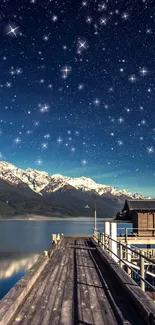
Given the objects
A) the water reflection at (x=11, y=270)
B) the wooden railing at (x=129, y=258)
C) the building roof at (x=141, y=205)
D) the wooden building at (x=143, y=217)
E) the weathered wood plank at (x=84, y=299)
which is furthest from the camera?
the water reflection at (x=11, y=270)

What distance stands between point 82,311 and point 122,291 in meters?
2.53

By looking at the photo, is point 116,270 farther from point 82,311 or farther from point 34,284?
point 82,311

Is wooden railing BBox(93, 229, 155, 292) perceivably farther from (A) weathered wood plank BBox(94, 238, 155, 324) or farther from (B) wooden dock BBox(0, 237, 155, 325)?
(B) wooden dock BBox(0, 237, 155, 325)

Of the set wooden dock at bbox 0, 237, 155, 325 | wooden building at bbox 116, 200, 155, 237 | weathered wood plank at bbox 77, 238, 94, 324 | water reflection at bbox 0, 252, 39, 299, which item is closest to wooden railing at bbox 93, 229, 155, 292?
wooden dock at bbox 0, 237, 155, 325

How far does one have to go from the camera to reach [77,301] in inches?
368

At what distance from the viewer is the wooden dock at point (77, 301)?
759 cm

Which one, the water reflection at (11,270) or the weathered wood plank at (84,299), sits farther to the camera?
the water reflection at (11,270)

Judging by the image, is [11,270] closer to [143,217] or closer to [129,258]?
[143,217]

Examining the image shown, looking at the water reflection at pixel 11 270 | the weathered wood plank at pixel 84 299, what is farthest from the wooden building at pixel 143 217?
the weathered wood plank at pixel 84 299

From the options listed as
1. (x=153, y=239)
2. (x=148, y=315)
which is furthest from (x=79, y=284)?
(x=153, y=239)

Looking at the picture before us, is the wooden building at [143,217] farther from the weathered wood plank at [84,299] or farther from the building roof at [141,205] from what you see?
the weathered wood plank at [84,299]

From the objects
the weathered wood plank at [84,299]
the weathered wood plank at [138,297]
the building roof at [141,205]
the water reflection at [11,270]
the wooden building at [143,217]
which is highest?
the building roof at [141,205]

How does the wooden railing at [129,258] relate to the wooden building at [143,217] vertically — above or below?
below

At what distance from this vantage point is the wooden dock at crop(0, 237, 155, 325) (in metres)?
7.59
